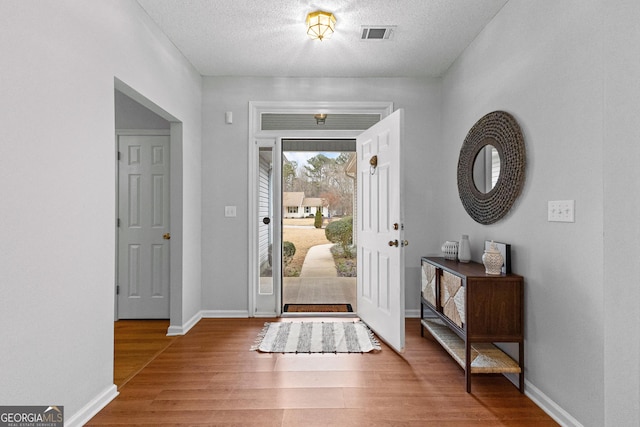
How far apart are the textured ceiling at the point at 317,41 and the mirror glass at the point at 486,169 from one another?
106 cm

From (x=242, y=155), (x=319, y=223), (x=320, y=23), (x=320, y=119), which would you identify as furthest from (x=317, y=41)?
(x=319, y=223)

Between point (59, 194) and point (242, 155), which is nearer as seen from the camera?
point (59, 194)

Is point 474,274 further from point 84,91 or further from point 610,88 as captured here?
point 84,91

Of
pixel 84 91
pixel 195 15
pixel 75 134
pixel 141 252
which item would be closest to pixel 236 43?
pixel 195 15

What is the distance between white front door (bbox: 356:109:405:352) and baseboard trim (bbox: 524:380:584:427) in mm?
911

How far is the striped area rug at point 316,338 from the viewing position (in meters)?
2.86

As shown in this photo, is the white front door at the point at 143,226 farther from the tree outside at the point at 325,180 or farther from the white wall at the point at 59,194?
the tree outside at the point at 325,180

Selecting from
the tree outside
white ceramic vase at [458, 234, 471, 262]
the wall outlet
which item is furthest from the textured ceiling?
white ceramic vase at [458, 234, 471, 262]

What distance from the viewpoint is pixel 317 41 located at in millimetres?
2986

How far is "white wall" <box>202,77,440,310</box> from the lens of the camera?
376cm

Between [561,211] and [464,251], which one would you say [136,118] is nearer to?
[464,251]

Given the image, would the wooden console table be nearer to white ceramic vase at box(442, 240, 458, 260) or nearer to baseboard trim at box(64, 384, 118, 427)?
white ceramic vase at box(442, 240, 458, 260)

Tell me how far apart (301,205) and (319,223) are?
40 centimetres

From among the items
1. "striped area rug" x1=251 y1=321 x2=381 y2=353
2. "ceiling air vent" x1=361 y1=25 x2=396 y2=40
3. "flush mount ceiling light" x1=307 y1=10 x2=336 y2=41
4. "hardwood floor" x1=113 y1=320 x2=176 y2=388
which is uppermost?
"ceiling air vent" x1=361 y1=25 x2=396 y2=40
